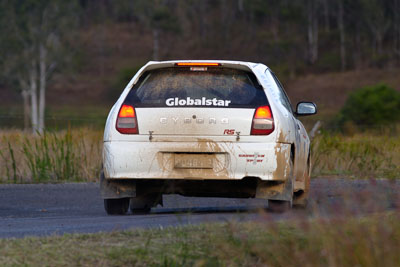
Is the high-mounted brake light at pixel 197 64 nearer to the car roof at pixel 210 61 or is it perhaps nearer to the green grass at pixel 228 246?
the car roof at pixel 210 61

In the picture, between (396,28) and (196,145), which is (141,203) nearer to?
(196,145)

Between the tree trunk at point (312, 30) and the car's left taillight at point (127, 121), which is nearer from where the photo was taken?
the car's left taillight at point (127, 121)

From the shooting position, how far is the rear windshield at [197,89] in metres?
8.22

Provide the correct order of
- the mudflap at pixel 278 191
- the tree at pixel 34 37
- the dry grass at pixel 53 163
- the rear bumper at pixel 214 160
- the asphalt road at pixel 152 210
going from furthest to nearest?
1. the tree at pixel 34 37
2. the dry grass at pixel 53 163
3. the mudflap at pixel 278 191
4. the rear bumper at pixel 214 160
5. the asphalt road at pixel 152 210

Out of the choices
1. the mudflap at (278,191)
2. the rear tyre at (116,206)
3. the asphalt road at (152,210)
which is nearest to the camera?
the asphalt road at (152,210)

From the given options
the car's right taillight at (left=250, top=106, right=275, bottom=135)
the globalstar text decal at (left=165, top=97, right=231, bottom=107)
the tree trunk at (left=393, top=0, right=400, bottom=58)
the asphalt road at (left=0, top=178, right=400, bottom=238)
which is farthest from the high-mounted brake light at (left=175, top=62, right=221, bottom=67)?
the tree trunk at (left=393, top=0, right=400, bottom=58)

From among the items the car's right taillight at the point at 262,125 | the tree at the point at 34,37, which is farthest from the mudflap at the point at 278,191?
the tree at the point at 34,37

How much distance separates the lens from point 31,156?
13.6m

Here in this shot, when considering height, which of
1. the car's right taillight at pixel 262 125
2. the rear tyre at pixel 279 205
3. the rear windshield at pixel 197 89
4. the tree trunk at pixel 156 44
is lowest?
the tree trunk at pixel 156 44

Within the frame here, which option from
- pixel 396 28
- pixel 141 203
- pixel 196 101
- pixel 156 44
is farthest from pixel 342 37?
pixel 196 101

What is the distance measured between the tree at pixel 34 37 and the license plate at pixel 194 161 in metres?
52.1

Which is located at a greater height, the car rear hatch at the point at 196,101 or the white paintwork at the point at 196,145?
the car rear hatch at the point at 196,101

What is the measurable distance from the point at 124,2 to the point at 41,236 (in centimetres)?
9067

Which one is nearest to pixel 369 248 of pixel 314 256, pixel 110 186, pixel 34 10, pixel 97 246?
pixel 314 256
